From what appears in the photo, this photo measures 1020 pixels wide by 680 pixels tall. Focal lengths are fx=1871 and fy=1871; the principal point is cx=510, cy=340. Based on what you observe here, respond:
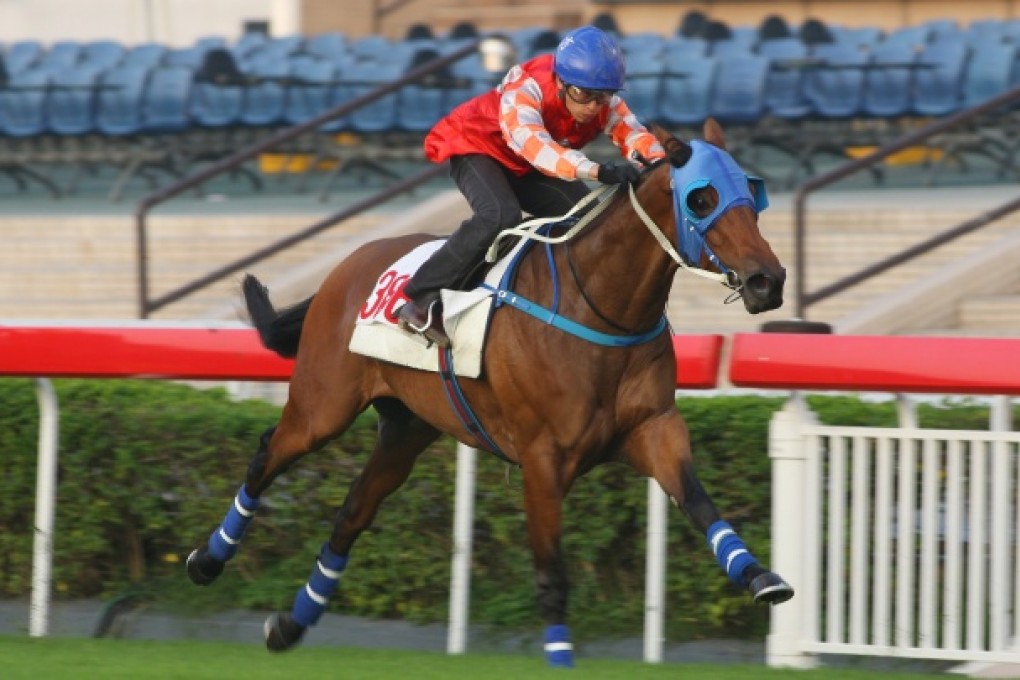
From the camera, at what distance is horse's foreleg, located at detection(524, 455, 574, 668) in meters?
5.17

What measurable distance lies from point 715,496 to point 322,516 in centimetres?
143

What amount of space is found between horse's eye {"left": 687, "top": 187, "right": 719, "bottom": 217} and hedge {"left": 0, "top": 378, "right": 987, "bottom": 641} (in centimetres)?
136

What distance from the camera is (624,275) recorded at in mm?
5199

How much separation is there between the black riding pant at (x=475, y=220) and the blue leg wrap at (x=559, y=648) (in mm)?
1089

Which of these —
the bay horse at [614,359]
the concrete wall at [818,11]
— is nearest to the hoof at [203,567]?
the bay horse at [614,359]

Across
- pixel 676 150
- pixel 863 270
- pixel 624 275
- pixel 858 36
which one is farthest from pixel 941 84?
pixel 676 150

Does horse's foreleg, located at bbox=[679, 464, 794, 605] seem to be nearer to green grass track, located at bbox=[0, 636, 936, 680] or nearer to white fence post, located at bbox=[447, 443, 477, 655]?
green grass track, located at bbox=[0, 636, 936, 680]

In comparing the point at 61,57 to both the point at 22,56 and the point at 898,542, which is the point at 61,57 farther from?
the point at 898,542

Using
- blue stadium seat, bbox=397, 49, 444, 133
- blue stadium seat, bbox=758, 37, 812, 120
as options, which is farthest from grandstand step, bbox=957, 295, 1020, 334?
blue stadium seat, bbox=397, 49, 444, 133

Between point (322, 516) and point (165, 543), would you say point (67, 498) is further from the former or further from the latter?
point (322, 516)

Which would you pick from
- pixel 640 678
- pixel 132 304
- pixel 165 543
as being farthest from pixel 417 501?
pixel 132 304

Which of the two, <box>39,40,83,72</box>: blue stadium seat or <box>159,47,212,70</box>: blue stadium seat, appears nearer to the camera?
<box>159,47,212,70</box>: blue stadium seat

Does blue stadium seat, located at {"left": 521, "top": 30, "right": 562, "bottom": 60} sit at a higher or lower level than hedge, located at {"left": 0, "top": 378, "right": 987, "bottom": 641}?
higher

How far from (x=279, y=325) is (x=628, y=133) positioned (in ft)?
4.92
